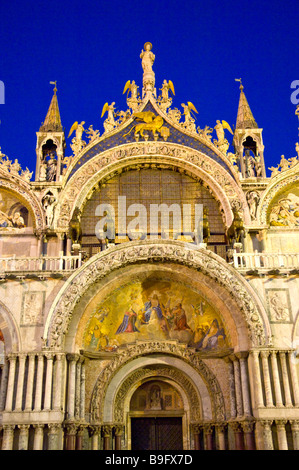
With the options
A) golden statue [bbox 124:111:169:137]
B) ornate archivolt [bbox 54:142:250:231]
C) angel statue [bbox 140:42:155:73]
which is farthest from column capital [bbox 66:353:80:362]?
angel statue [bbox 140:42:155:73]

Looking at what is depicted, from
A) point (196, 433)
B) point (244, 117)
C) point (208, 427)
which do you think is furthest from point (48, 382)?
point (244, 117)

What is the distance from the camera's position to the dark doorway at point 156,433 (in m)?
15.8

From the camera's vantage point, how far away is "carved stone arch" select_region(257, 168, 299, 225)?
18406 millimetres

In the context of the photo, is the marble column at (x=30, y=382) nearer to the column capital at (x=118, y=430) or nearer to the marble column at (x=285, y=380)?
the column capital at (x=118, y=430)

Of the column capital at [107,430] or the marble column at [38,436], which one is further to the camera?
Result: the column capital at [107,430]

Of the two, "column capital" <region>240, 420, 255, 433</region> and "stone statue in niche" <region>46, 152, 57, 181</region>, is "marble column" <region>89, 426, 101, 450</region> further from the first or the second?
"stone statue in niche" <region>46, 152, 57, 181</region>

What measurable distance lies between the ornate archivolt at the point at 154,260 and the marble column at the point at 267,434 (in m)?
2.21

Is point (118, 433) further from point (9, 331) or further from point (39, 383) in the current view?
point (9, 331)

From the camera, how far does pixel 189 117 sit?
66.4 ft

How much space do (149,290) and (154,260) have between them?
1.44 metres

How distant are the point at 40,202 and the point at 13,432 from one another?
27.6 feet

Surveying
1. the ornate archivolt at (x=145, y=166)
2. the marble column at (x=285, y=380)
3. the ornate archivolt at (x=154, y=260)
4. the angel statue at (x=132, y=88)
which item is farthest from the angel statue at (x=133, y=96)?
the marble column at (x=285, y=380)

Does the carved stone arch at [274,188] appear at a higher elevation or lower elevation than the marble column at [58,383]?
higher

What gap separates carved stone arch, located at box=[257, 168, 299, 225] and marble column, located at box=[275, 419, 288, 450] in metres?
7.46
